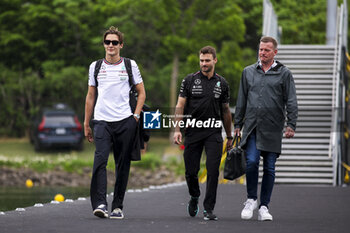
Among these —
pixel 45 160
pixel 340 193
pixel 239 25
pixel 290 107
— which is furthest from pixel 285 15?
pixel 290 107

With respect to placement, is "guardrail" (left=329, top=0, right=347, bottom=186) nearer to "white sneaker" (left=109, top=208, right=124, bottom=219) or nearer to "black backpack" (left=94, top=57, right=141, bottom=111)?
"black backpack" (left=94, top=57, right=141, bottom=111)

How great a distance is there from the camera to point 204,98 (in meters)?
9.24

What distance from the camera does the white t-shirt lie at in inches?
364

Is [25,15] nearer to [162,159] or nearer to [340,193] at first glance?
[162,159]

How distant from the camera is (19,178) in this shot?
1108 inches

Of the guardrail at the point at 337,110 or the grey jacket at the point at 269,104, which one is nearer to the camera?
the grey jacket at the point at 269,104

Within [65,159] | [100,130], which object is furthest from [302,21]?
[100,130]

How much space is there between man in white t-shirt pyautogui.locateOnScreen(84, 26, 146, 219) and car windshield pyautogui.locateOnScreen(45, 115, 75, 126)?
21.4 metres

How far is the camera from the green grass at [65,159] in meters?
28.7

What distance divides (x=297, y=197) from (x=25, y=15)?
88.6 ft

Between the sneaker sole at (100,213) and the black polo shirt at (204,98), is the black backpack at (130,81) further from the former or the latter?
the sneaker sole at (100,213)

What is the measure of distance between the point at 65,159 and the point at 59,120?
1.82 meters

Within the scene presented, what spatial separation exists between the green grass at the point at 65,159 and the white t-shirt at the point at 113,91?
19077 mm

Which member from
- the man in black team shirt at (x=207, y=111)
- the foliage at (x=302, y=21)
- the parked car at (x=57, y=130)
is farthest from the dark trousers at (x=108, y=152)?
the foliage at (x=302, y=21)
